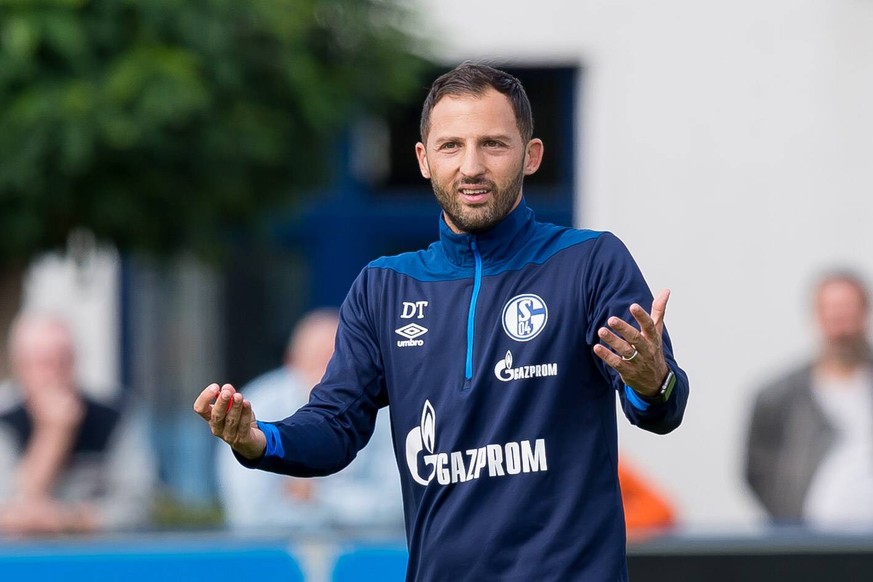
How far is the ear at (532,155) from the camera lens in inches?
129

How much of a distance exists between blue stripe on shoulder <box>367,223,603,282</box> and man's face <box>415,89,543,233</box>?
0.29 ft

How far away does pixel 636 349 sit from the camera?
114 inches

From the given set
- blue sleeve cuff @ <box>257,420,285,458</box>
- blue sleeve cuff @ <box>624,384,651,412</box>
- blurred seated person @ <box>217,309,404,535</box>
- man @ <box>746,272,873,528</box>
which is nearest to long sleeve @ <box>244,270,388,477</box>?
blue sleeve cuff @ <box>257,420,285,458</box>

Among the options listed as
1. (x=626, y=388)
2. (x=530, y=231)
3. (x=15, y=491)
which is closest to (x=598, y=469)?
(x=626, y=388)

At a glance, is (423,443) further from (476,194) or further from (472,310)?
(476,194)

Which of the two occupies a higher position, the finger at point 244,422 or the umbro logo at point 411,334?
the umbro logo at point 411,334

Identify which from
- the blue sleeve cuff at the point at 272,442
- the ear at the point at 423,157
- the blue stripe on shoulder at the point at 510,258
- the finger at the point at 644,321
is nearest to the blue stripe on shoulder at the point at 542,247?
the blue stripe on shoulder at the point at 510,258

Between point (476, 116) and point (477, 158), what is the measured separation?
0.09 m

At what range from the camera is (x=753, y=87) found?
457 inches

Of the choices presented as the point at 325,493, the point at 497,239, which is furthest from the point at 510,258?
the point at 325,493

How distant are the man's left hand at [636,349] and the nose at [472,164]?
46cm

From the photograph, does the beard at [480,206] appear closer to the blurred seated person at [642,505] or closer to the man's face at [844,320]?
the blurred seated person at [642,505]

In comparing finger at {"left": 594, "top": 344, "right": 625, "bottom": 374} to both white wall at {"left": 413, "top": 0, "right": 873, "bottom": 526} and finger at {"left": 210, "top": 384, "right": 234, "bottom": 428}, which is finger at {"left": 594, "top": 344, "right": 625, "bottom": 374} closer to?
finger at {"left": 210, "top": 384, "right": 234, "bottom": 428}

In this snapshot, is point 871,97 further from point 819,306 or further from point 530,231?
point 530,231
